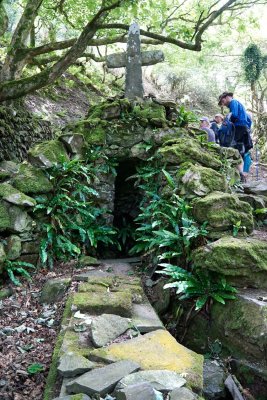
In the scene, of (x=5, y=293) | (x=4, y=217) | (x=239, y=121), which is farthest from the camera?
(x=239, y=121)

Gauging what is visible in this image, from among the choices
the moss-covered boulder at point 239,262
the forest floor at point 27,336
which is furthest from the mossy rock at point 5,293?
the moss-covered boulder at point 239,262

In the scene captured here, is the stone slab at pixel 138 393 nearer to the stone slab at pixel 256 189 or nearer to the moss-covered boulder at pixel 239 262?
the moss-covered boulder at pixel 239 262

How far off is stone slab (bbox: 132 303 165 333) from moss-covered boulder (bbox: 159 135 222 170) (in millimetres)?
3196

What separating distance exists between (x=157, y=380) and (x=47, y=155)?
17.7ft

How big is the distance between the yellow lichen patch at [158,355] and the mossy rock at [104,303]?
29.3 inches

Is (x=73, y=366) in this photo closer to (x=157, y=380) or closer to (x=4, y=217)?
(x=157, y=380)

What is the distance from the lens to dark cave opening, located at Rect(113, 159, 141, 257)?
8656mm

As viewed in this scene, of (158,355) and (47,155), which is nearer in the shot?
(158,355)

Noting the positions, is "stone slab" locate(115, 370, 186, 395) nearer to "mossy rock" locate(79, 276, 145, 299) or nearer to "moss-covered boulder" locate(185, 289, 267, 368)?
"moss-covered boulder" locate(185, 289, 267, 368)

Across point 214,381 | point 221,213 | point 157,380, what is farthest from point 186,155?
point 157,380

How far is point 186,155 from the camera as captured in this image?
22.9 ft

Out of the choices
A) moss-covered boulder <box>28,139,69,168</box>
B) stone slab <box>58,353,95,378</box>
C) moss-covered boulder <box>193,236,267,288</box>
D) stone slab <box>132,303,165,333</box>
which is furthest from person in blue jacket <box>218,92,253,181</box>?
stone slab <box>58,353,95,378</box>

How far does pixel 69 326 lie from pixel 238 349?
201 cm

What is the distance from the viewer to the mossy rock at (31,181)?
678 centimetres
